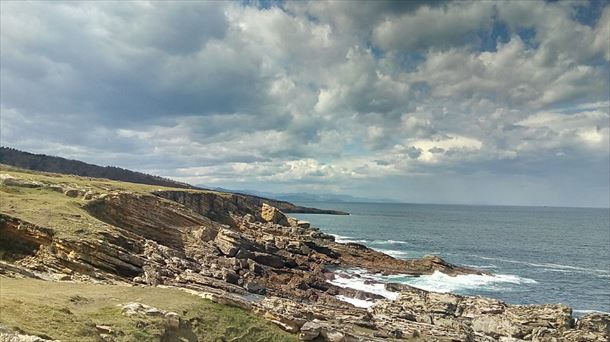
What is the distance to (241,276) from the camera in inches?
2148

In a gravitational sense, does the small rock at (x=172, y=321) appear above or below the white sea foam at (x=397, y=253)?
above

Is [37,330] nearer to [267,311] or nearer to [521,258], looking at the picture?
[267,311]

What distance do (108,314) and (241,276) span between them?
32.4m

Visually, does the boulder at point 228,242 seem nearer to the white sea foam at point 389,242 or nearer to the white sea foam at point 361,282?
the white sea foam at point 361,282

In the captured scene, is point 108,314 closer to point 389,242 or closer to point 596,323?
point 596,323

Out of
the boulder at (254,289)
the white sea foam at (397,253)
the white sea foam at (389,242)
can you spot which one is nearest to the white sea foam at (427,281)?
the white sea foam at (397,253)

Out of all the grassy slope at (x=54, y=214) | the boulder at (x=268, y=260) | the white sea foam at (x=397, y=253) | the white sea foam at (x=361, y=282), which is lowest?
the white sea foam at (x=361, y=282)

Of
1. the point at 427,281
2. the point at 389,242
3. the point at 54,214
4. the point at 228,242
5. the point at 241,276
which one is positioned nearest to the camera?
the point at 54,214

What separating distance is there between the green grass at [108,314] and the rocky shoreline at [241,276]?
5.21 feet

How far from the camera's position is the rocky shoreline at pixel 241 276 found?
33.4 meters

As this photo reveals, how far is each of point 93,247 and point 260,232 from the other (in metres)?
56.8

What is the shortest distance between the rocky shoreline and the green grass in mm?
1588

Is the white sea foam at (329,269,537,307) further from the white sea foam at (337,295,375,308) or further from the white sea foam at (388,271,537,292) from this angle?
the white sea foam at (337,295,375,308)

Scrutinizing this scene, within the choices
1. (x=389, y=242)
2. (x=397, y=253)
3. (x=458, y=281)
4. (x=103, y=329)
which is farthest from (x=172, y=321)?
(x=389, y=242)
